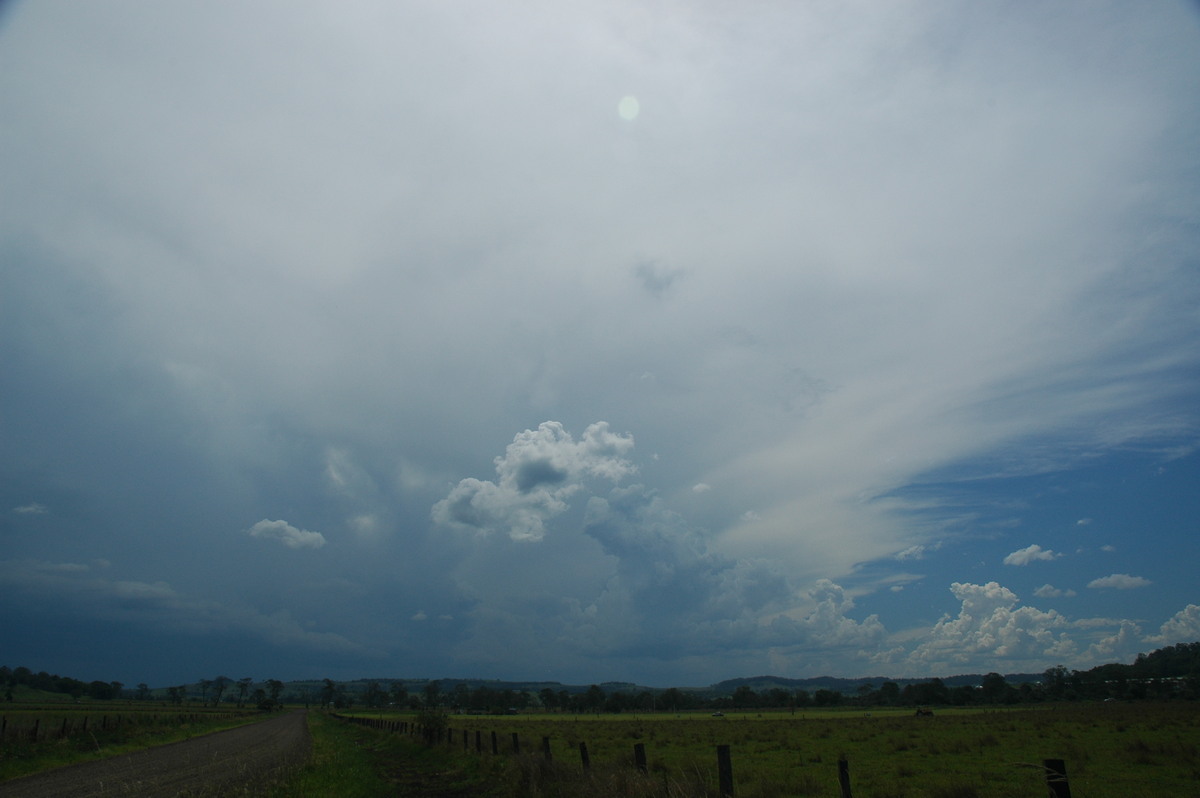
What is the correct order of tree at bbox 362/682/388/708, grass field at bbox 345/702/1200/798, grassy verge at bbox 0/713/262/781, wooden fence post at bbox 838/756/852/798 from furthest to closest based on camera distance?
tree at bbox 362/682/388/708, grassy verge at bbox 0/713/262/781, grass field at bbox 345/702/1200/798, wooden fence post at bbox 838/756/852/798

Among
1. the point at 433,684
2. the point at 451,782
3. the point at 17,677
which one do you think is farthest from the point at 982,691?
the point at 17,677

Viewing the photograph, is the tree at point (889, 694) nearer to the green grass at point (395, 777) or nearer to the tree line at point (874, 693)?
the tree line at point (874, 693)

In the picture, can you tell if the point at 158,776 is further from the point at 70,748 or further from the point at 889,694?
the point at 889,694

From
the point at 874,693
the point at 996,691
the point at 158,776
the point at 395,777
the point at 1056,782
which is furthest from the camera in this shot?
the point at 874,693

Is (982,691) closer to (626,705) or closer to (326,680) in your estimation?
(626,705)

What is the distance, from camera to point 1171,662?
15575 centimetres

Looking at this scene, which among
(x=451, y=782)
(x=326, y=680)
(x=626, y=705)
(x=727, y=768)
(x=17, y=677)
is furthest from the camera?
(x=326, y=680)

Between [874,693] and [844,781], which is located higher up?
[844,781]

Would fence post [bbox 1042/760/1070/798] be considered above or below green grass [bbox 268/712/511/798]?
above

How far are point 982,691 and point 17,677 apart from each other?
243m

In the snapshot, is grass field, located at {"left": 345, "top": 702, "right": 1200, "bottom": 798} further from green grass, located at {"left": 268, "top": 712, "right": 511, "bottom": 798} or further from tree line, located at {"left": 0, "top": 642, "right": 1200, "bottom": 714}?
tree line, located at {"left": 0, "top": 642, "right": 1200, "bottom": 714}

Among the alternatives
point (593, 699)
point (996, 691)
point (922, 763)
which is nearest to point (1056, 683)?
point (996, 691)

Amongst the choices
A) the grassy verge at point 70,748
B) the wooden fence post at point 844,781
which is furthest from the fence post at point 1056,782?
the grassy verge at point 70,748

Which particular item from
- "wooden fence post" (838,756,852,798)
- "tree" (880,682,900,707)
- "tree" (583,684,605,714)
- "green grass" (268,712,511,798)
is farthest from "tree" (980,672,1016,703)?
"wooden fence post" (838,756,852,798)
